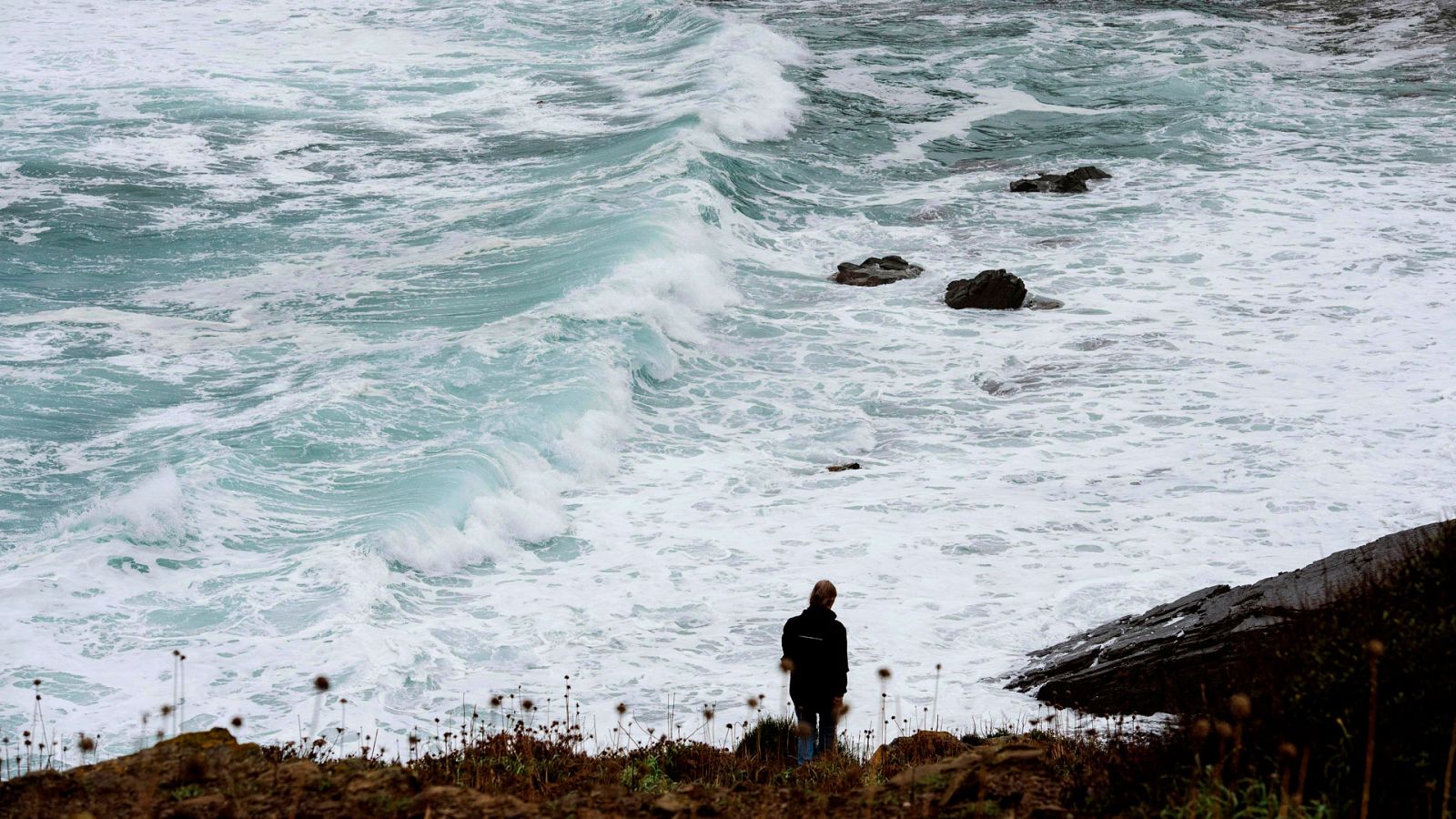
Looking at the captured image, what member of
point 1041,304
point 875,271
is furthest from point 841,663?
point 875,271

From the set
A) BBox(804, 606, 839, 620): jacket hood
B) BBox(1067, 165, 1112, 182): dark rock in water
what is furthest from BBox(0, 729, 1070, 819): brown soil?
BBox(1067, 165, 1112, 182): dark rock in water

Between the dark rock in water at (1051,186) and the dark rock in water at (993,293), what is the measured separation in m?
7.50

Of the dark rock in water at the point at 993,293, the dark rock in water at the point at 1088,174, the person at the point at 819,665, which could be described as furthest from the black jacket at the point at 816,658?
the dark rock in water at the point at 1088,174

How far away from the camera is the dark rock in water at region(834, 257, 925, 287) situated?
20891mm

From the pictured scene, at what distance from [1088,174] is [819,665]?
Answer: 70.9 feet

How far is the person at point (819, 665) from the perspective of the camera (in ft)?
25.8

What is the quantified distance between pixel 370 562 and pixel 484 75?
99.3 ft

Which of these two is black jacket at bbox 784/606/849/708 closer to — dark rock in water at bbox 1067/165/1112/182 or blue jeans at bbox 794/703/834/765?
blue jeans at bbox 794/703/834/765

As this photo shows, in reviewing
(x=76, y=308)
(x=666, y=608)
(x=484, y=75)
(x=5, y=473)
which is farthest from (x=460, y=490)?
(x=484, y=75)

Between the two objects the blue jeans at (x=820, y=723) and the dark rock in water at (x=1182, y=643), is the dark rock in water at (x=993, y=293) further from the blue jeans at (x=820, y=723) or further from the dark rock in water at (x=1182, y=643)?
the blue jeans at (x=820, y=723)

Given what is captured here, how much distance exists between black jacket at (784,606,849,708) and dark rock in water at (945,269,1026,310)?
12.1m

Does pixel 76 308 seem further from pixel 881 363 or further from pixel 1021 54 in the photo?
pixel 1021 54

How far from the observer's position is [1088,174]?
88.8 feet

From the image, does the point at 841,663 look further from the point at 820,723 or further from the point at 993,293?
the point at 993,293
